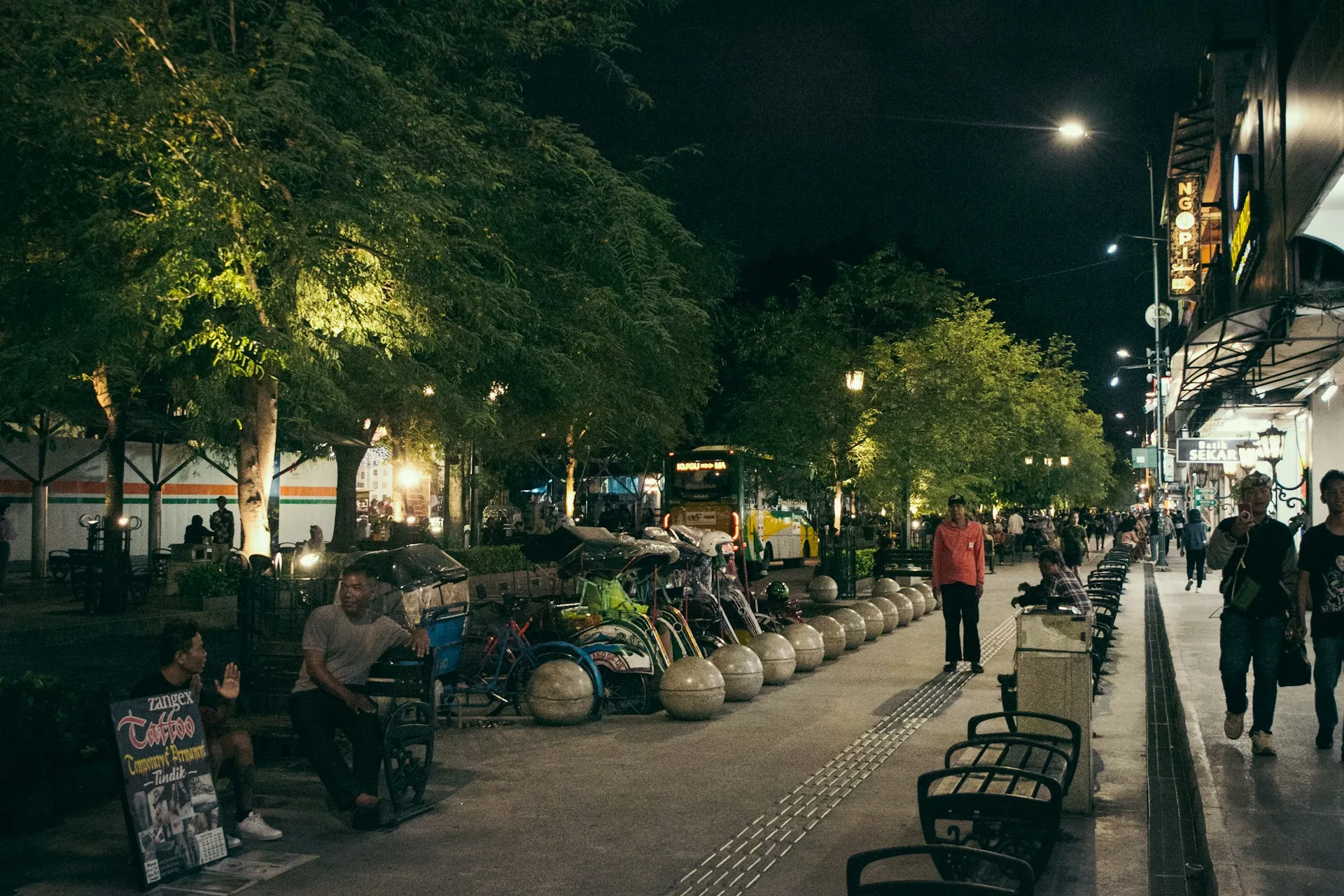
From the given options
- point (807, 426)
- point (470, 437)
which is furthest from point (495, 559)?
point (807, 426)

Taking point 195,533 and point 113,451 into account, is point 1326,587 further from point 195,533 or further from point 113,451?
point 195,533

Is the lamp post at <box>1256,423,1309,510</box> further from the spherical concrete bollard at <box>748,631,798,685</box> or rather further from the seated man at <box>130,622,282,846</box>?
the seated man at <box>130,622,282,846</box>

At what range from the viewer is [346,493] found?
3052cm

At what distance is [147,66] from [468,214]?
198 inches

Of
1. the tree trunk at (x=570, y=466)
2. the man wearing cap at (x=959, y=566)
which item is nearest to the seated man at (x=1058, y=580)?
the man wearing cap at (x=959, y=566)

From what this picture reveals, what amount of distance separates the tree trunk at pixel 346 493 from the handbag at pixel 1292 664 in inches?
933

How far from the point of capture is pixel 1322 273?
12.0 meters

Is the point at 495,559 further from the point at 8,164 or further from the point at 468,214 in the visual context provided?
the point at 8,164

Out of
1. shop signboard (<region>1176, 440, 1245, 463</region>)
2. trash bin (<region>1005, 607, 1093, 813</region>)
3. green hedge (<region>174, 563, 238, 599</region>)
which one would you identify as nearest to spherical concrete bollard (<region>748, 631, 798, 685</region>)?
trash bin (<region>1005, 607, 1093, 813</region>)

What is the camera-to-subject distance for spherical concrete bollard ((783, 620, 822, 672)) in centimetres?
1347

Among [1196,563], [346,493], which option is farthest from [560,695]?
[346,493]

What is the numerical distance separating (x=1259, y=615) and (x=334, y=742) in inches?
241

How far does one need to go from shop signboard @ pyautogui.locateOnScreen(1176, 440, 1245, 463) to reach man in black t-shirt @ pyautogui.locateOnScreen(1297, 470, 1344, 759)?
20.8 meters

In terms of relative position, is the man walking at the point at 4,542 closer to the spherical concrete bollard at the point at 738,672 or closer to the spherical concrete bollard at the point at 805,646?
the spherical concrete bollard at the point at 805,646
